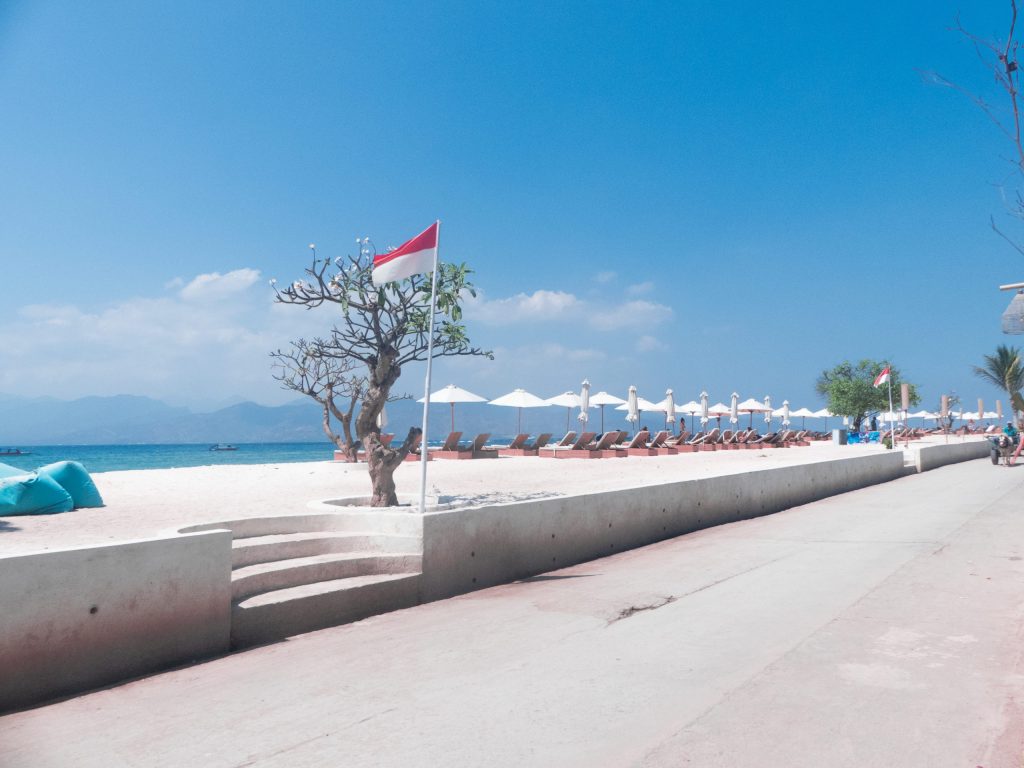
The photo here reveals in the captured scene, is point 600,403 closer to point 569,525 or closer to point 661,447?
point 661,447

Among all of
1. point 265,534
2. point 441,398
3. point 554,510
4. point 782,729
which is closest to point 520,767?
point 782,729

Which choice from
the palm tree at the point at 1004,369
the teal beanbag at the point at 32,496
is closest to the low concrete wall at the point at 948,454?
the palm tree at the point at 1004,369

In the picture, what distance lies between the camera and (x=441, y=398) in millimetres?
28391

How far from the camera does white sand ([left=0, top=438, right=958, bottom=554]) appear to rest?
7485mm

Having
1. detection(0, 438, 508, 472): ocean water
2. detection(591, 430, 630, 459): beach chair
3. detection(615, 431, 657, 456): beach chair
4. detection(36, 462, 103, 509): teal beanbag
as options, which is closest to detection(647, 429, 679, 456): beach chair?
detection(615, 431, 657, 456): beach chair

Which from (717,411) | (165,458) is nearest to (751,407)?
(717,411)

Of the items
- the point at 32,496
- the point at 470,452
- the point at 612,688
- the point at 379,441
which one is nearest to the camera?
the point at 612,688

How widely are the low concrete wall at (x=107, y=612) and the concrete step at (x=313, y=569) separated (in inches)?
20.4

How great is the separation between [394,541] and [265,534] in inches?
48.5

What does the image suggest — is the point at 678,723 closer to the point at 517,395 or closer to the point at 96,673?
the point at 96,673

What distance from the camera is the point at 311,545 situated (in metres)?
6.60

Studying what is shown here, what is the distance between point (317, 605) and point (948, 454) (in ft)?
98.6

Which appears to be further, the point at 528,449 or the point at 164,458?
the point at 164,458

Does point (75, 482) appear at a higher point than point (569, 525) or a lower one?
higher
